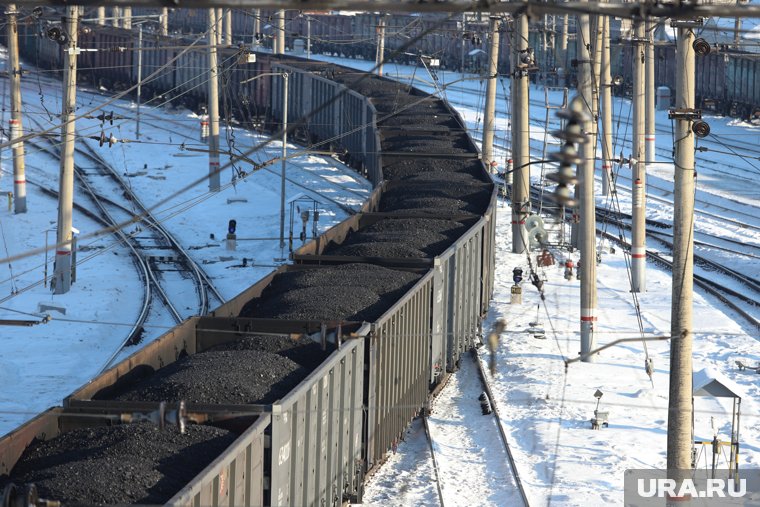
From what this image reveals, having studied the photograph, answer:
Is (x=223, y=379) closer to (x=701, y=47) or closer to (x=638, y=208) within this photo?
(x=701, y=47)

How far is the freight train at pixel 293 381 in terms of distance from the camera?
901 cm

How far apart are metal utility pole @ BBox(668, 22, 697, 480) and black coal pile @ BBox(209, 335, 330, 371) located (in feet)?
15.7

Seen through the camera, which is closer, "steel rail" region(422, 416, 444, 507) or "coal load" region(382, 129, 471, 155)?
"steel rail" region(422, 416, 444, 507)

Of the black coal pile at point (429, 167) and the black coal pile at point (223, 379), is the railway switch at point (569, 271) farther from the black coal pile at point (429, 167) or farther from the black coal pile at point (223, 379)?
the black coal pile at point (223, 379)

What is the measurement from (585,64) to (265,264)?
1163 cm

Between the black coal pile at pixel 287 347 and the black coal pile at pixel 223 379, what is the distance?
43cm

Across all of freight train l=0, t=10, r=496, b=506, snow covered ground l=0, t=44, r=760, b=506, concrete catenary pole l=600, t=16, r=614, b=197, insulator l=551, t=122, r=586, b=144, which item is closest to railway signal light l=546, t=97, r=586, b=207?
insulator l=551, t=122, r=586, b=144

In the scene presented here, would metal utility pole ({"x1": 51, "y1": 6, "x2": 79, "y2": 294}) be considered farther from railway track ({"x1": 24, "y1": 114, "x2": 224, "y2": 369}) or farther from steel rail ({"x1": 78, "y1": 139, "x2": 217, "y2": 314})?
steel rail ({"x1": 78, "y1": 139, "x2": 217, "y2": 314})

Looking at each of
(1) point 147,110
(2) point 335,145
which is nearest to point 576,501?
(2) point 335,145

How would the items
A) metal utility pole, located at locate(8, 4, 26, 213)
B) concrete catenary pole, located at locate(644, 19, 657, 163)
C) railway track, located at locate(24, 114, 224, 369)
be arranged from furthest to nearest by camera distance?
1. concrete catenary pole, located at locate(644, 19, 657, 163)
2. metal utility pole, located at locate(8, 4, 26, 213)
3. railway track, located at locate(24, 114, 224, 369)

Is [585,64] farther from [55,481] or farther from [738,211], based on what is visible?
[738,211]

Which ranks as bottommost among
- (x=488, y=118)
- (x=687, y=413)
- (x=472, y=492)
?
(x=472, y=492)

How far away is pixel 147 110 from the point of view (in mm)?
58812

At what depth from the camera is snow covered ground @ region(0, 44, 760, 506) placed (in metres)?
16.2
